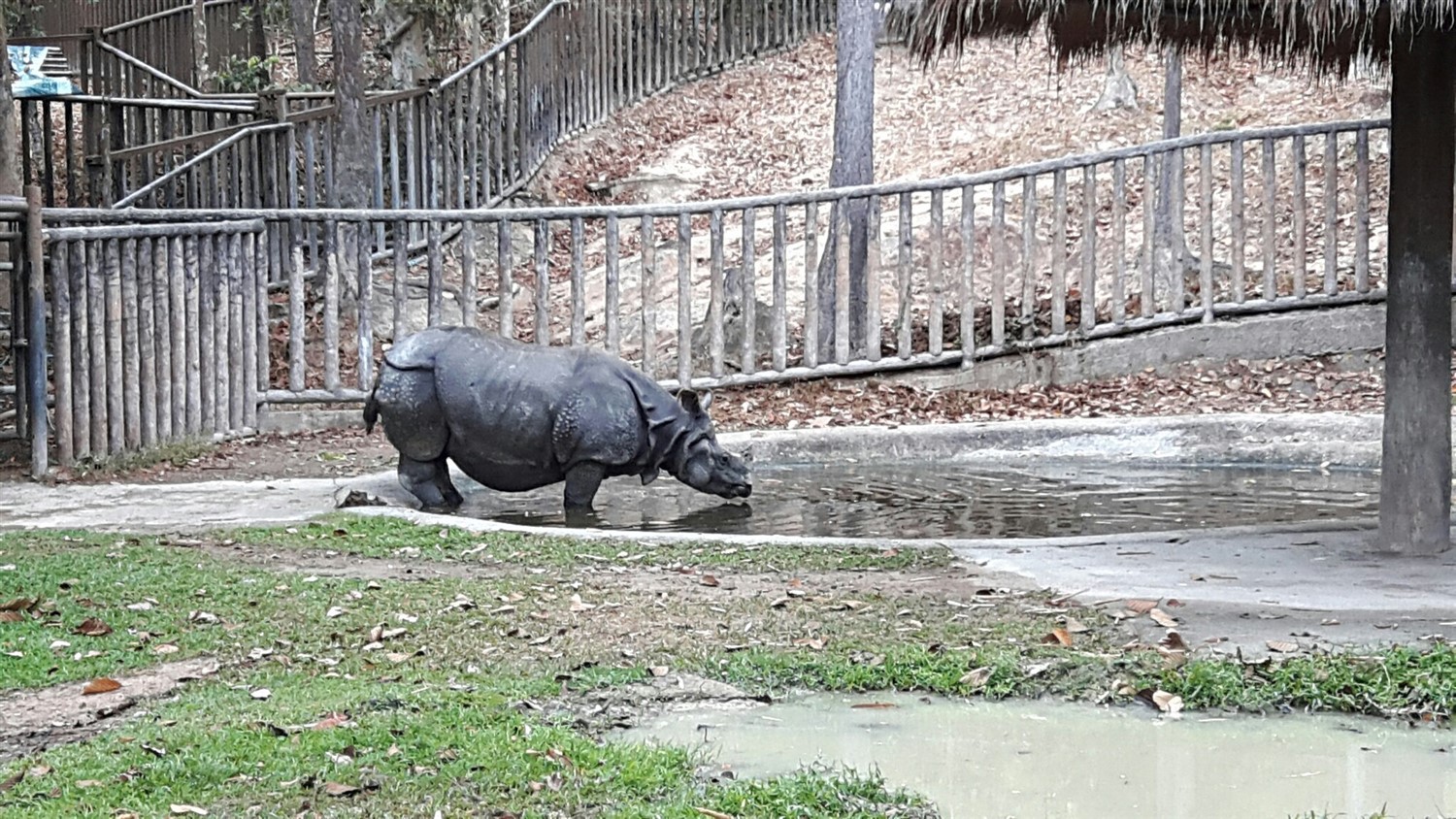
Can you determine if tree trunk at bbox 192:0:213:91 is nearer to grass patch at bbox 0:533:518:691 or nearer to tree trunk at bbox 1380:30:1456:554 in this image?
grass patch at bbox 0:533:518:691

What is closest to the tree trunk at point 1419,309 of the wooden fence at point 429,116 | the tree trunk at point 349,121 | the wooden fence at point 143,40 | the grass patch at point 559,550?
the grass patch at point 559,550

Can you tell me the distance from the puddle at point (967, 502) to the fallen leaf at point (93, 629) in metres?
3.66

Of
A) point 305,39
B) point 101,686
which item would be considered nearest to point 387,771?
point 101,686

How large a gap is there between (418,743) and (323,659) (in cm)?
132

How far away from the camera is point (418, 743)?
490 cm

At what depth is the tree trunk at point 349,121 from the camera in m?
16.8

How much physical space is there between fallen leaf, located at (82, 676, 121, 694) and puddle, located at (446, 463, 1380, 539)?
14.1 feet

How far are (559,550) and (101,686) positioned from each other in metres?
2.83

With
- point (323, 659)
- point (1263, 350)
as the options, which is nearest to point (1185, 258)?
point (1263, 350)

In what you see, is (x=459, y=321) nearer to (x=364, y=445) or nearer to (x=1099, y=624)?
(x=364, y=445)

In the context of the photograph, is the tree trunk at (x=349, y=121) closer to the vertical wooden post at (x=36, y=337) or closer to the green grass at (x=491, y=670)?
the vertical wooden post at (x=36, y=337)

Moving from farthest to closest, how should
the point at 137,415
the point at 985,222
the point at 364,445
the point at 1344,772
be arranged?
the point at 985,222 < the point at 364,445 < the point at 137,415 < the point at 1344,772

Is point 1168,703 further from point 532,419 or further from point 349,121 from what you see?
point 349,121

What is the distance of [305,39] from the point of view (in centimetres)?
2084
